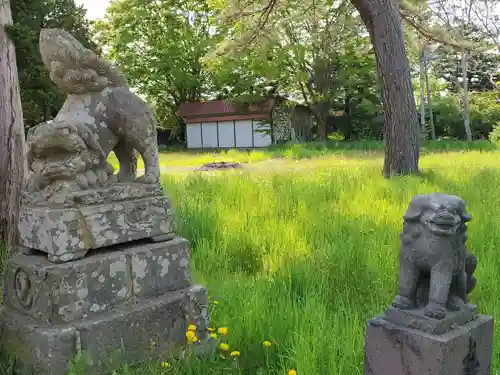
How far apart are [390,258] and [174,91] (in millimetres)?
29715

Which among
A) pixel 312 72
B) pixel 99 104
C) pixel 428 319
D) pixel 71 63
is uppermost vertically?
pixel 312 72

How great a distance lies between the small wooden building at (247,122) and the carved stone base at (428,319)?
25.5m

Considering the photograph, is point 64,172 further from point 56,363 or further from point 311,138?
point 311,138

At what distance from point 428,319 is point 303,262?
1.99 m

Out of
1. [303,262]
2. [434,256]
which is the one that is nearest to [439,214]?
[434,256]

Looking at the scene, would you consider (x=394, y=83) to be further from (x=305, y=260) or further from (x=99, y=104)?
(x=99, y=104)

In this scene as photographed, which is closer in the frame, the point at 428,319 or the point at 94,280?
the point at 428,319

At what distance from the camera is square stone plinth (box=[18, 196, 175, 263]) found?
2.65 meters

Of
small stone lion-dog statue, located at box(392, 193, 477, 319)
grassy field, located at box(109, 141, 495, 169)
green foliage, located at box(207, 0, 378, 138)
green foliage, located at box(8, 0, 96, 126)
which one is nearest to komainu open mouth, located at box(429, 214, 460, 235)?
small stone lion-dog statue, located at box(392, 193, 477, 319)

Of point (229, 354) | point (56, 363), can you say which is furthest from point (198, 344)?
point (56, 363)

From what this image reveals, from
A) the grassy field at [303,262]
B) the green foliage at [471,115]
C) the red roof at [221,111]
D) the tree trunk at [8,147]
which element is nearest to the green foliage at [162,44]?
the red roof at [221,111]

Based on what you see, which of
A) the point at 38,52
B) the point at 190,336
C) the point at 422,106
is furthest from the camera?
the point at 422,106

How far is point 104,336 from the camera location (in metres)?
2.72

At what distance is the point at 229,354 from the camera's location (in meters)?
2.97
